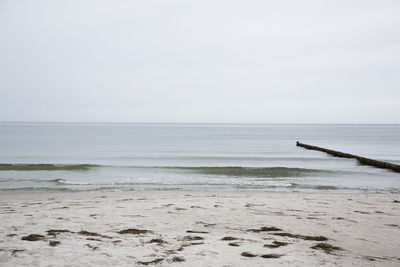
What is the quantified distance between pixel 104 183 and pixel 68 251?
11.3m

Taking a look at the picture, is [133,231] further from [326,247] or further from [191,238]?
[326,247]

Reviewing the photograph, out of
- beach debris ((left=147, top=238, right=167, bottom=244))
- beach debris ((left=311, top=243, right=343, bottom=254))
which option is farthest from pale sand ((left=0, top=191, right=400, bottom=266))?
beach debris ((left=311, top=243, right=343, bottom=254))

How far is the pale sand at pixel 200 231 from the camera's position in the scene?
17.5 ft

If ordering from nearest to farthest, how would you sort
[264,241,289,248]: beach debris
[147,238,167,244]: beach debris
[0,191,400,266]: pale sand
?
[0,191,400,266]: pale sand → [264,241,289,248]: beach debris → [147,238,167,244]: beach debris

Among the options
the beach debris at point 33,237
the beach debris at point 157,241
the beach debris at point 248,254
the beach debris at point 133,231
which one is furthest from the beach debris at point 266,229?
the beach debris at point 33,237

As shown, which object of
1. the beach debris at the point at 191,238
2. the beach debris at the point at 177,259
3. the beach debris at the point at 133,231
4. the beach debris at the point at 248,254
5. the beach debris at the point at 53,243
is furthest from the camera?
the beach debris at the point at 133,231

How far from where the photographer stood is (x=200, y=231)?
7.06 m

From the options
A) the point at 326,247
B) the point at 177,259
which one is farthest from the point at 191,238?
the point at 326,247

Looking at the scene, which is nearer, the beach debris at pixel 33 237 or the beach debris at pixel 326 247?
the beach debris at pixel 326 247

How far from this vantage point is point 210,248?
5.84m

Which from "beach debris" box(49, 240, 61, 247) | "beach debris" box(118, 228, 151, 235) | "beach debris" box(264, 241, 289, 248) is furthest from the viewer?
"beach debris" box(118, 228, 151, 235)

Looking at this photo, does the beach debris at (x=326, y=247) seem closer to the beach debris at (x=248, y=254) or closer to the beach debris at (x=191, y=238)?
the beach debris at (x=248, y=254)

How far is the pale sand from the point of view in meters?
5.33

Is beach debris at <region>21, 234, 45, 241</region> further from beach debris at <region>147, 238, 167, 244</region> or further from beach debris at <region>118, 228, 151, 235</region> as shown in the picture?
beach debris at <region>147, 238, 167, 244</region>
